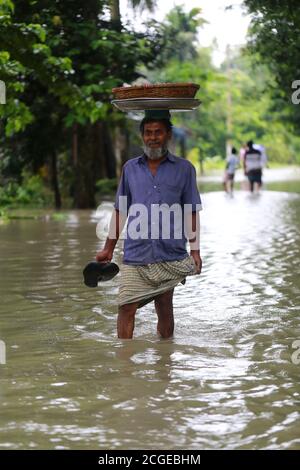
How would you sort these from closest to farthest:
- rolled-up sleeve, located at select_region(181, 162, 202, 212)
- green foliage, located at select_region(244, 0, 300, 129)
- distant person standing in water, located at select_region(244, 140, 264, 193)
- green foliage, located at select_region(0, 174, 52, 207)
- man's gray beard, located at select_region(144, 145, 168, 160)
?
man's gray beard, located at select_region(144, 145, 168, 160) → rolled-up sleeve, located at select_region(181, 162, 202, 212) → green foliage, located at select_region(244, 0, 300, 129) → green foliage, located at select_region(0, 174, 52, 207) → distant person standing in water, located at select_region(244, 140, 264, 193)

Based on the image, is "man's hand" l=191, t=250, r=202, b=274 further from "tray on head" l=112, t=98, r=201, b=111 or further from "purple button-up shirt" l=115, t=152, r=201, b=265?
"tray on head" l=112, t=98, r=201, b=111

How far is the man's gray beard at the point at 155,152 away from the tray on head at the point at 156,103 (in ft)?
0.88

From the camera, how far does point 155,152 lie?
22.4ft

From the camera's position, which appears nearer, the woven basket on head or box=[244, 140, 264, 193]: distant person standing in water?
the woven basket on head

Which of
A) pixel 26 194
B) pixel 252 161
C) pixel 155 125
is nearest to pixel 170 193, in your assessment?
pixel 155 125

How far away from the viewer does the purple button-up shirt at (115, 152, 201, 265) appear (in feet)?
22.5

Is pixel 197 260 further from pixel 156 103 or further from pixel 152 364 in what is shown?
pixel 156 103

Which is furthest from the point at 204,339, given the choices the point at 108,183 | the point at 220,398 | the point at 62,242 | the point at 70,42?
the point at 108,183

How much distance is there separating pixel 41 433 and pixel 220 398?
1.13m

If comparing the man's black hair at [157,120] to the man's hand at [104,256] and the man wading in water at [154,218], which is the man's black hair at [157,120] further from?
the man's hand at [104,256]

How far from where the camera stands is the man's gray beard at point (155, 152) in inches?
269

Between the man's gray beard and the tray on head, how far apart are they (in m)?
0.27

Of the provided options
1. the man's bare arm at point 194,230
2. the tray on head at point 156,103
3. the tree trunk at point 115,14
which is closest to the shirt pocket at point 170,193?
the man's bare arm at point 194,230

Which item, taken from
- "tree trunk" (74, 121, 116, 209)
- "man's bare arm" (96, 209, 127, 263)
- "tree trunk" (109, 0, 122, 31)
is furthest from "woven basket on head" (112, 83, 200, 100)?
"tree trunk" (74, 121, 116, 209)
